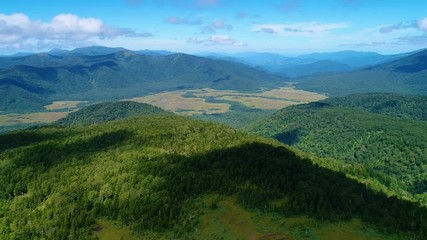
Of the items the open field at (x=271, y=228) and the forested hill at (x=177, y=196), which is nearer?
the open field at (x=271, y=228)

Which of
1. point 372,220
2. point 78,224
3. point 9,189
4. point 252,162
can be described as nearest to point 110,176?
point 78,224

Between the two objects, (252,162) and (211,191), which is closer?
(211,191)

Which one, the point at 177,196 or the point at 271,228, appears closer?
the point at 271,228

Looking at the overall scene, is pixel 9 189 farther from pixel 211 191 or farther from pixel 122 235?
pixel 211 191

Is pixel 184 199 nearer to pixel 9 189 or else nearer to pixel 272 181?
pixel 272 181

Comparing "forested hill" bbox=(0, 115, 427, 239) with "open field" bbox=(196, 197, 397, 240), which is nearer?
"open field" bbox=(196, 197, 397, 240)

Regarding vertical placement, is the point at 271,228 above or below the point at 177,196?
below

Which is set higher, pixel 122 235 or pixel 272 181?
pixel 272 181

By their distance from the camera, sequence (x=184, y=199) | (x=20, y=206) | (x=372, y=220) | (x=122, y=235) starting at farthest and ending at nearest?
1. (x=20, y=206)
2. (x=184, y=199)
3. (x=122, y=235)
4. (x=372, y=220)

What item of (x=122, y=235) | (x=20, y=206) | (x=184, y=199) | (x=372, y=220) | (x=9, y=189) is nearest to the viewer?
(x=372, y=220)
